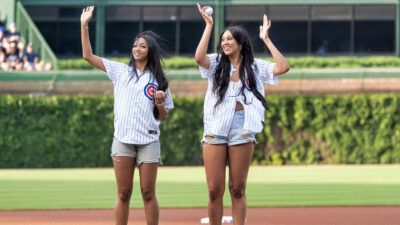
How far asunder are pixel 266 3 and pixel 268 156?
8806 millimetres

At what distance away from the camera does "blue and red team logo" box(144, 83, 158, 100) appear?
23.2ft

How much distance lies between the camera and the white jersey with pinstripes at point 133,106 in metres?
6.95

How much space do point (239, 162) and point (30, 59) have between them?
19.1 metres

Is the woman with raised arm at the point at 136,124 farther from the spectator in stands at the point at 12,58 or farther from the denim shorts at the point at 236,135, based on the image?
the spectator in stands at the point at 12,58

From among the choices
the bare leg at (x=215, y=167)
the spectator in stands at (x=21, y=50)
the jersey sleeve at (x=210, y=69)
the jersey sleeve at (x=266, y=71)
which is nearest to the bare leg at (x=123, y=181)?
the bare leg at (x=215, y=167)

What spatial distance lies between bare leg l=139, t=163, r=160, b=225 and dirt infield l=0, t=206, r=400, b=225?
250cm

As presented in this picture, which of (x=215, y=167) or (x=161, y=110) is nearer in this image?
(x=215, y=167)

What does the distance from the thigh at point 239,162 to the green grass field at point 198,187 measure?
512 cm

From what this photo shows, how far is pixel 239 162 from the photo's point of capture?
22.5ft

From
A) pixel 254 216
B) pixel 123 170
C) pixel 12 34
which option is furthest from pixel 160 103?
pixel 12 34

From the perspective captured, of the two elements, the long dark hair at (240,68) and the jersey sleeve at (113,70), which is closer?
the long dark hair at (240,68)

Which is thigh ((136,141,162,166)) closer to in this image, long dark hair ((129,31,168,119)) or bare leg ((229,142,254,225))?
long dark hair ((129,31,168,119))

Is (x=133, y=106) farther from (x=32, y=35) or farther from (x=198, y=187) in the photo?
(x=32, y=35)

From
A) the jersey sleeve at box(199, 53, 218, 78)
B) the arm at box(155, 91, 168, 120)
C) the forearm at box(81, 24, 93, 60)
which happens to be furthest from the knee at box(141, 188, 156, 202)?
the forearm at box(81, 24, 93, 60)
